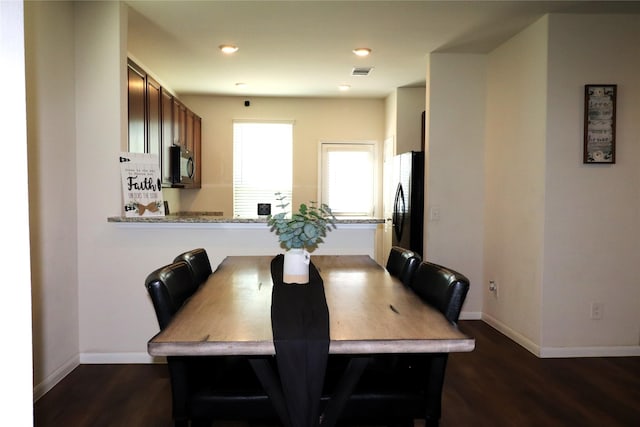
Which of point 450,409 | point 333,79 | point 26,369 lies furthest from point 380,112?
point 26,369

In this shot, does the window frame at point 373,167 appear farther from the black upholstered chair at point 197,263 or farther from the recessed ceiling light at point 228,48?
the black upholstered chair at point 197,263

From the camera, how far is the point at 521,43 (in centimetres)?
362

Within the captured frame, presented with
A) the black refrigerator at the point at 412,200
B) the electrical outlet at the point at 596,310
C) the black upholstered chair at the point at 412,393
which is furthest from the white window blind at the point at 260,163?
the black upholstered chair at the point at 412,393

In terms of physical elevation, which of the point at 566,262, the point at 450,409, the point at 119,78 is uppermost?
the point at 119,78

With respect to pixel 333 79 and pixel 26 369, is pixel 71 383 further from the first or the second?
pixel 333 79

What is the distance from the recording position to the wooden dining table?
1.24 meters

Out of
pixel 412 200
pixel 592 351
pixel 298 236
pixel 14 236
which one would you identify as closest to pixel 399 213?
pixel 412 200

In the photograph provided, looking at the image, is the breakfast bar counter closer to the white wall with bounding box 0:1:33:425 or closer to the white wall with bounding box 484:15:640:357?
the white wall with bounding box 484:15:640:357

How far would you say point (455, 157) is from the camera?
4.16 m

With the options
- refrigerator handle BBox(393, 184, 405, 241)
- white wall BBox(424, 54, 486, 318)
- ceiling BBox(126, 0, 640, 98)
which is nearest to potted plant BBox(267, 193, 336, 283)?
ceiling BBox(126, 0, 640, 98)

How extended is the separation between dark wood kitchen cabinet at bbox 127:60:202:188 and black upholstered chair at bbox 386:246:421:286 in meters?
2.10

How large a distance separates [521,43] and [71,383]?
405cm

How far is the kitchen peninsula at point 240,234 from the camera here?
3096mm

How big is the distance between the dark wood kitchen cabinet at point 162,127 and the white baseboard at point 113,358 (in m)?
1.45
